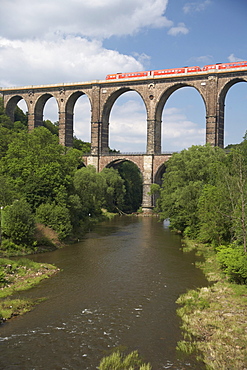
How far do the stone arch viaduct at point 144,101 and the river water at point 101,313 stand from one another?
126 ft

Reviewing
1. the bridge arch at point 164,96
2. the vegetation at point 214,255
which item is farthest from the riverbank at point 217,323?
the bridge arch at point 164,96

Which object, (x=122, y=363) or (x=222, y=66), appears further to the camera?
(x=222, y=66)

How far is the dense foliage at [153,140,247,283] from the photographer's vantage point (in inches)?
842

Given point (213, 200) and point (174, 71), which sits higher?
→ point (174, 71)

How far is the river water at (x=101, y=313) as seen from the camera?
12.3 meters

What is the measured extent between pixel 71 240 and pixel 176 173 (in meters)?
13.6

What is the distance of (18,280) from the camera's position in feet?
67.4

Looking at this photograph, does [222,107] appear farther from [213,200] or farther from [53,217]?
[53,217]

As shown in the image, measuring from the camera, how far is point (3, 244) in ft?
89.4

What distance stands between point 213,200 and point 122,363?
17832 mm

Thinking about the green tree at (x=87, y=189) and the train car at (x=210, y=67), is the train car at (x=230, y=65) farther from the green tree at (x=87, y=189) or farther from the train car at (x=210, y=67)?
the green tree at (x=87, y=189)

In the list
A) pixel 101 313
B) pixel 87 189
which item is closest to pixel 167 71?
pixel 87 189

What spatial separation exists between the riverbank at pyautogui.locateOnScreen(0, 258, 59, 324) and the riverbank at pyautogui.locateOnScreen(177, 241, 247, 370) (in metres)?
7.39

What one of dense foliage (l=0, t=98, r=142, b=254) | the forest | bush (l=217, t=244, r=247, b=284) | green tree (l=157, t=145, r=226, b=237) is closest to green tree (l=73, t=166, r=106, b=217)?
dense foliage (l=0, t=98, r=142, b=254)
